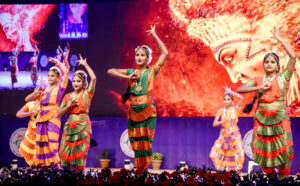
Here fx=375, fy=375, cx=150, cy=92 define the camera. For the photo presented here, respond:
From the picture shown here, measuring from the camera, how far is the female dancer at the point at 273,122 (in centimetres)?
465

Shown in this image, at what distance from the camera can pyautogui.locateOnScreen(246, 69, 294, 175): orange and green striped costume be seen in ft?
15.3

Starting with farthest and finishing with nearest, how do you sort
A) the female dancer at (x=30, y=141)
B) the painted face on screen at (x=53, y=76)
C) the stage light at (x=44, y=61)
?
the stage light at (x=44, y=61) → the female dancer at (x=30, y=141) → the painted face on screen at (x=53, y=76)

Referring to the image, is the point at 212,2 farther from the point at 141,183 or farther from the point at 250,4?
the point at 141,183

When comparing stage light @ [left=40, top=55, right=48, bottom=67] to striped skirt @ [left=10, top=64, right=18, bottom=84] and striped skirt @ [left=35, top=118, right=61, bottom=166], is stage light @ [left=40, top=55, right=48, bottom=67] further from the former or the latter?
striped skirt @ [left=35, top=118, right=61, bottom=166]

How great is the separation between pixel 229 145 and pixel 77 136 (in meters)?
3.07

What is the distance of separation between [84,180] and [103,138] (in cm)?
542

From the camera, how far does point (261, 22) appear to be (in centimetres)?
805

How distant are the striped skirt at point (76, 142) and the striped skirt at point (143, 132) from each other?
3.88ft

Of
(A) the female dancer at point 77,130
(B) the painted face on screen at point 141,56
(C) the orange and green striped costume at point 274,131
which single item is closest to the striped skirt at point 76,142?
(A) the female dancer at point 77,130

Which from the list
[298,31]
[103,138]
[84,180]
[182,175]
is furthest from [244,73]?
[84,180]

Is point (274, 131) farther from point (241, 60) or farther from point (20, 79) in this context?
point (20, 79)

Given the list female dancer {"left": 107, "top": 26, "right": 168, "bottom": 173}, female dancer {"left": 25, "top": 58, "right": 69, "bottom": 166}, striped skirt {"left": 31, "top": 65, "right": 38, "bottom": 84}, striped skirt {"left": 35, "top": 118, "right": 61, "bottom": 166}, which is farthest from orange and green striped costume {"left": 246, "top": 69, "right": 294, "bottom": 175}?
striped skirt {"left": 31, "top": 65, "right": 38, "bottom": 84}

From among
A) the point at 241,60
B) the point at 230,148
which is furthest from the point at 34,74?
the point at 230,148

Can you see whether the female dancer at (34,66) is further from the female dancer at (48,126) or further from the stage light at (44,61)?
the female dancer at (48,126)
